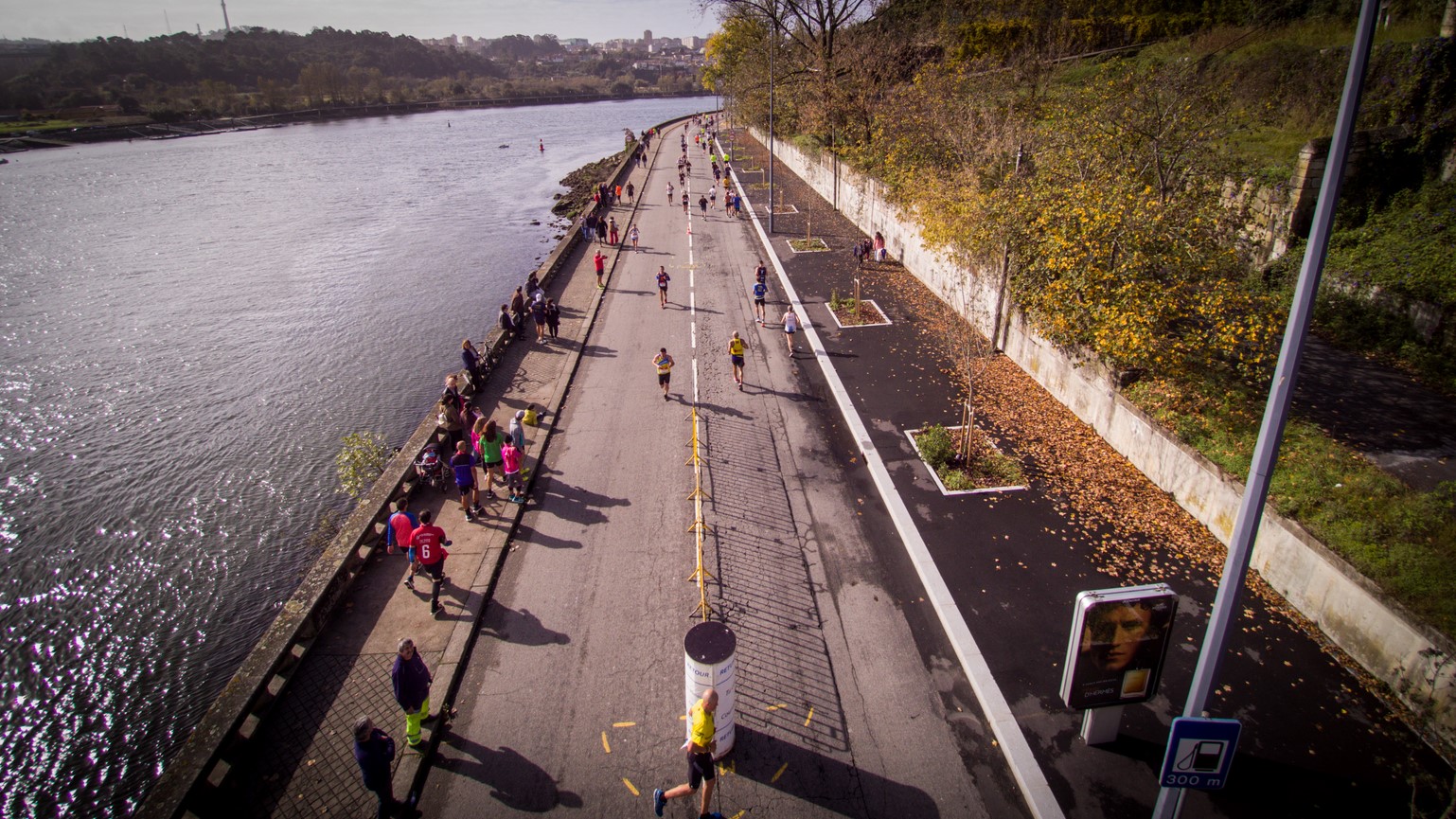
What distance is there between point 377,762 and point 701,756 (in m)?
3.33

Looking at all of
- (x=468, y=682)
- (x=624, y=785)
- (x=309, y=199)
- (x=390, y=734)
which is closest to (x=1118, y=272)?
(x=624, y=785)

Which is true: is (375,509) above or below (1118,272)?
below

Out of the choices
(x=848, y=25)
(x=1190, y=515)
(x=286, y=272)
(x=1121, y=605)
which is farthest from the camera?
(x=848, y=25)

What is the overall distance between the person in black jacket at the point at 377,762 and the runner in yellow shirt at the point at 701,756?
282 centimetres

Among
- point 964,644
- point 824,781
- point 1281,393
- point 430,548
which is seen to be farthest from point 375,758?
point 1281,393

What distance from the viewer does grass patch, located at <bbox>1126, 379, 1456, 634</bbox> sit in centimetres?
836

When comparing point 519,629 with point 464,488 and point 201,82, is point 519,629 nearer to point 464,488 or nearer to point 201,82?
point 464,488

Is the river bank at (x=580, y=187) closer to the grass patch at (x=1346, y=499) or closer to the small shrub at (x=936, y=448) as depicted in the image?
the small shrub at (x=936, y=448)

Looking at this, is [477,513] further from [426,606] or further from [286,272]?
[286,272]

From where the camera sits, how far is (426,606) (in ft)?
35.0

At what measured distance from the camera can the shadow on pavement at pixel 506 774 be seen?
304 inches

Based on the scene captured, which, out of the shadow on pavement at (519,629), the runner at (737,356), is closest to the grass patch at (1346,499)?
the runner at (737,356)

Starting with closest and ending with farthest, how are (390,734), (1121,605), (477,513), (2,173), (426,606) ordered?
(1121,605), (390,734), (426,606), (477,513), (2,173)

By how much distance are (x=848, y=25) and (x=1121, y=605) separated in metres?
44.5
